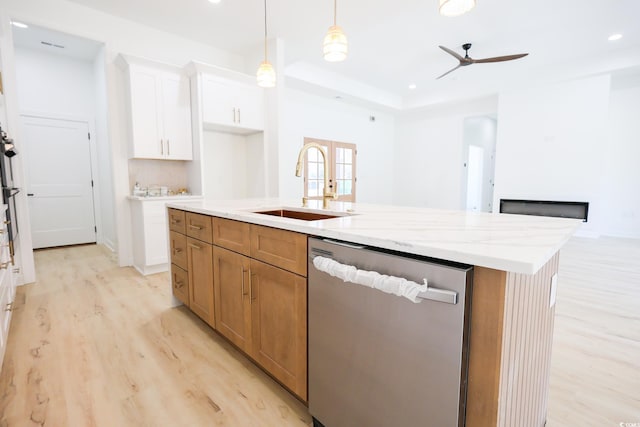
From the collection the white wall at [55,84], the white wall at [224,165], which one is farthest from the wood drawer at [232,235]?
the white wall at [55,84]

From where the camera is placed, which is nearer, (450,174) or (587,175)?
(587,175)

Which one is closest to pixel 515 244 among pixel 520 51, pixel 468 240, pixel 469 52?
pixel 468 240

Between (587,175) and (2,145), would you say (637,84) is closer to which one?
(587,175)

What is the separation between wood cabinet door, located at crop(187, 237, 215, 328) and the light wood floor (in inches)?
7.5

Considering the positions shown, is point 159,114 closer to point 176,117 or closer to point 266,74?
point 176,117

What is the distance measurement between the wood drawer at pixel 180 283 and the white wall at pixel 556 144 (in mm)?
6147

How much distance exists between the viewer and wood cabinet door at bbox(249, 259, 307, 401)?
1.30 m

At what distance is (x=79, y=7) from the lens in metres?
3.30

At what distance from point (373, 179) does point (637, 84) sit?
4.96 m

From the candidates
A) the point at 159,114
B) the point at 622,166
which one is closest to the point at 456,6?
the point at 159,114

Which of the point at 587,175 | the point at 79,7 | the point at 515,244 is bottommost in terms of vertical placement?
the point at 515,244

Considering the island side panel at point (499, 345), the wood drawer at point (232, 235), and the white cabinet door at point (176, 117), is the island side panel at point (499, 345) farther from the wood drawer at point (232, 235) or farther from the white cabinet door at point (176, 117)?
the white cabinet door at point (176, 117)

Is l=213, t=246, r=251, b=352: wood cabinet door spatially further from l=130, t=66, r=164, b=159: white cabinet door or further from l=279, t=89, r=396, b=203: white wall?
l=279, t=89, r=396, b=203: white wall

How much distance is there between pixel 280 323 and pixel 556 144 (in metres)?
6.30
